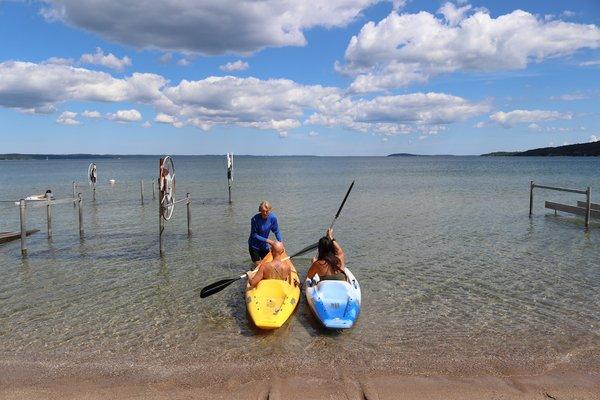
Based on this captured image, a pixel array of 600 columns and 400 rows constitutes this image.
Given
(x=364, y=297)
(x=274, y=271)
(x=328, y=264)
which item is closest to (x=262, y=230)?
(x=274, y=271)

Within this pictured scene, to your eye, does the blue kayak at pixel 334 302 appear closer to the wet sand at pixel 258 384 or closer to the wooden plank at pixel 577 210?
the wet sand at pixel 258 384

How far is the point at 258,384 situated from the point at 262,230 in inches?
231

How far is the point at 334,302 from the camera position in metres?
8.08

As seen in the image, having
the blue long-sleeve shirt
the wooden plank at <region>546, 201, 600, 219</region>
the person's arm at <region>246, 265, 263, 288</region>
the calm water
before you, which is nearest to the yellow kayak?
the person's arm at <region>246, 265, 263, 288</region>

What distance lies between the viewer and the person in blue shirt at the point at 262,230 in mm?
11470

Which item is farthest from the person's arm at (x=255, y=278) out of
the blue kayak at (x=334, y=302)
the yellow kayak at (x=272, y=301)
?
the blue kayak at (x=334, y=302)

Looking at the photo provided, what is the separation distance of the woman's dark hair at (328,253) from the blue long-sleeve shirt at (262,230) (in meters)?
2.12

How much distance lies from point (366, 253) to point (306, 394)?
892 cm

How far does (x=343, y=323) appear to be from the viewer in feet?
25.2

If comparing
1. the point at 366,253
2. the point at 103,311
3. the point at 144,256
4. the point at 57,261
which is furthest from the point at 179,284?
the point at 366,253

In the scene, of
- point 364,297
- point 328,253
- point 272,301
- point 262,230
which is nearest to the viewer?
point 272,301

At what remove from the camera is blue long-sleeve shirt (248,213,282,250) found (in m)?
11.6

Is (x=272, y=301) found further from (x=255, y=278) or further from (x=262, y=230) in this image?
(x=262, y=230)

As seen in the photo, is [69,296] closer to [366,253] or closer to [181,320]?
[181,320]
